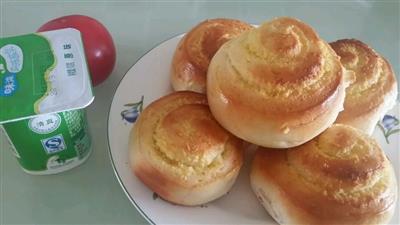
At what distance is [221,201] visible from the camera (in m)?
0.86

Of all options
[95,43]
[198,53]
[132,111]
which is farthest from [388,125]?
[95,43]

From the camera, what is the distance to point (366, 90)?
0.89 meters

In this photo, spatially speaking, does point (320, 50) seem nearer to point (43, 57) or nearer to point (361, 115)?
point (361, 115)

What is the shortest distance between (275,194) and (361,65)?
0.32 m

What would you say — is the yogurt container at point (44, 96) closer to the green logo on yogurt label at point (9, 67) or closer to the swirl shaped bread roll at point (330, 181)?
the green logo on yogurt label at point (9, 67)

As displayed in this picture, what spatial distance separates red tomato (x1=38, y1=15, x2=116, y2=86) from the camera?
1065 millimetres

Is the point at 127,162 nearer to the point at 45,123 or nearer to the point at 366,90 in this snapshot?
the point at 45,123

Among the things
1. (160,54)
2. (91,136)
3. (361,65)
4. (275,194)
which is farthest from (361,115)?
(91,136)

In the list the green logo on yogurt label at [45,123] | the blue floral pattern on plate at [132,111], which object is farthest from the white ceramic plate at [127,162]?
the green logo on yogurt label at [45,123]

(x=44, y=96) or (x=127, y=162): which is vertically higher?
(x=44, y=96)

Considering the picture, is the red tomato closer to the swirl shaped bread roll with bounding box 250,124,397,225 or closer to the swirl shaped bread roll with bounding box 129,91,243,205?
the swirl shaped bread roll with bounding box 129,91,243,205

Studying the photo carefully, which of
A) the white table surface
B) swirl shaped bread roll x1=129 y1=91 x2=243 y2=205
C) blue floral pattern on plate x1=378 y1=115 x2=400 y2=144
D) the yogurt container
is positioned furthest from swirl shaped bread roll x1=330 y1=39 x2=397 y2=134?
the yogurt container

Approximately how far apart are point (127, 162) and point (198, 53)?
0.82ft

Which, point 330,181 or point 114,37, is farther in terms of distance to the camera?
point 114,37
